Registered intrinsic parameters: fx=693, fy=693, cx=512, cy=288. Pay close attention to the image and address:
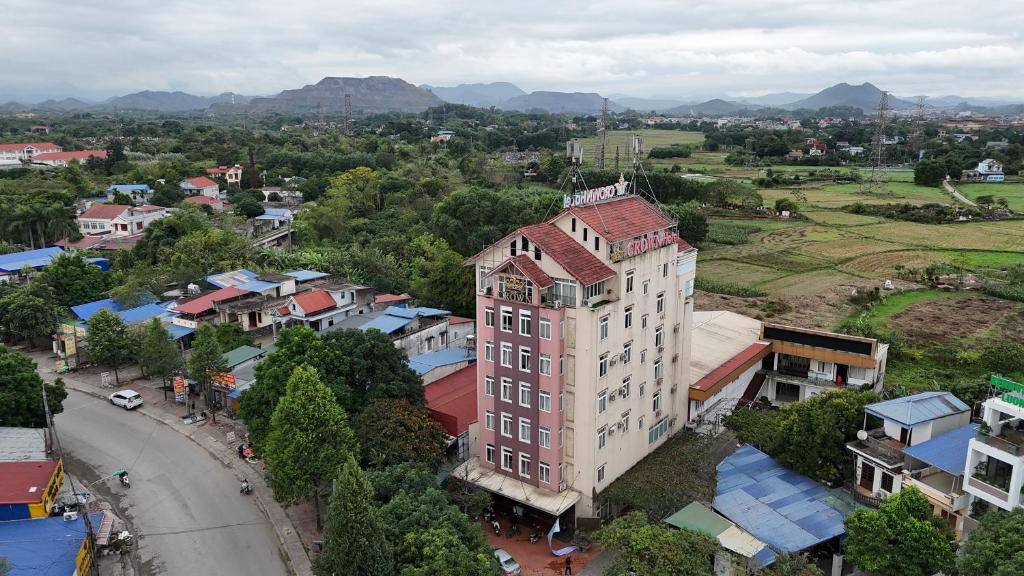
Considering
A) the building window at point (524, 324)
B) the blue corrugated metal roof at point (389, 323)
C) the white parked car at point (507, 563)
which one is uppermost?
the building window at point (524, 324)

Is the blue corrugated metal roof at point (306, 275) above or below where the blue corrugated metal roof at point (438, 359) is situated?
above

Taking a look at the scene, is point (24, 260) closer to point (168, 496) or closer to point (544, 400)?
point (168, 496)

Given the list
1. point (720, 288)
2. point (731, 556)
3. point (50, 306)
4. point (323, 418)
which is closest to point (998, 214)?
point (720, 288)

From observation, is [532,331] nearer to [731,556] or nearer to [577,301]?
[577,301]

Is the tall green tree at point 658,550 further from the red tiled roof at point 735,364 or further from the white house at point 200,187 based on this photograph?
the white house at point 200,187

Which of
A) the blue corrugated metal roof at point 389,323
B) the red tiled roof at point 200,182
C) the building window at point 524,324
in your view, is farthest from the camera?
the red tiled roof at point 200,182

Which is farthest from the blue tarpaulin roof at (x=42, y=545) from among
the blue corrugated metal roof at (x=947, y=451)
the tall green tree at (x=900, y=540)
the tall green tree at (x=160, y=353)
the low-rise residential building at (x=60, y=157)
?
the low-rise residential building at (x=60, y=157)

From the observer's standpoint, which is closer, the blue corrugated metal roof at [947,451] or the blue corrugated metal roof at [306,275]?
the blue corrugated metal roof at [947,451]
